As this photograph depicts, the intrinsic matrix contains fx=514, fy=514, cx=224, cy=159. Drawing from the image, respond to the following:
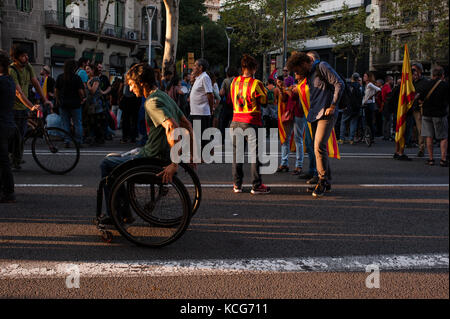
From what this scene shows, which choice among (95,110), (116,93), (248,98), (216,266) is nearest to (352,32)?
(116,93)

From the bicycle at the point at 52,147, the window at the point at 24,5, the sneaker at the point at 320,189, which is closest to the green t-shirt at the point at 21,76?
the bicycle at the point at 52,147

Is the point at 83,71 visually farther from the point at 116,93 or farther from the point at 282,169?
the point at 282,169

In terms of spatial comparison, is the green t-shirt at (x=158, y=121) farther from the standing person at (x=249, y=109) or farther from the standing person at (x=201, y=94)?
the standing person at (x=201, y=94)

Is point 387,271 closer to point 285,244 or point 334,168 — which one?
point 285,244

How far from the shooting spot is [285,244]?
450 cm

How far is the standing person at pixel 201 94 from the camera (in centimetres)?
987

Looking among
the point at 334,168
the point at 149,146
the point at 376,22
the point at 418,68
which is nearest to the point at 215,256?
the point at 149,146

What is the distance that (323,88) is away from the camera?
6.85m

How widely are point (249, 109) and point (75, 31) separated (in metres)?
34.0

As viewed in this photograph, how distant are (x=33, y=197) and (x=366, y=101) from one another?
10.9 meters

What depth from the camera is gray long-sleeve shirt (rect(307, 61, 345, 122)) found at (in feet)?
22.0

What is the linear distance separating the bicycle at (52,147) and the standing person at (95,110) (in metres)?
4.47

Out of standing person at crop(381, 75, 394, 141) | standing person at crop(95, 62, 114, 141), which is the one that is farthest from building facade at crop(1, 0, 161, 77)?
standing person at crop(381, 75, 394, 141)

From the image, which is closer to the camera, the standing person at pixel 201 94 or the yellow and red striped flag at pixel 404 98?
the standing person at pixel 201 94
